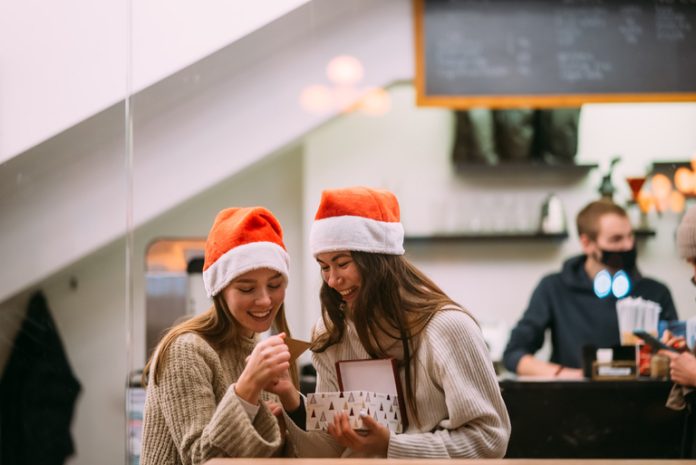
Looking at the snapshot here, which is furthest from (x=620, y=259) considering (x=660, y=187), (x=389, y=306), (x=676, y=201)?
(x=389, y=306)

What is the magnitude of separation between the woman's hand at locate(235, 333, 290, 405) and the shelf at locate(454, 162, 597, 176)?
2.58 m

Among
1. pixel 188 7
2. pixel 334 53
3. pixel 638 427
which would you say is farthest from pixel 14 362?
pixel 638 427

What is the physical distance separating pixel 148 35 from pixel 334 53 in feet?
2.36

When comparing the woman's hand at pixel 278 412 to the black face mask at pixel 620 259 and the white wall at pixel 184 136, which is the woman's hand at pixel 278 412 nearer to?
the white wall at pixel 184 136

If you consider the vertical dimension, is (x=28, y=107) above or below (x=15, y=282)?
above

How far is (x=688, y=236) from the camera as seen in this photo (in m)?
2.51

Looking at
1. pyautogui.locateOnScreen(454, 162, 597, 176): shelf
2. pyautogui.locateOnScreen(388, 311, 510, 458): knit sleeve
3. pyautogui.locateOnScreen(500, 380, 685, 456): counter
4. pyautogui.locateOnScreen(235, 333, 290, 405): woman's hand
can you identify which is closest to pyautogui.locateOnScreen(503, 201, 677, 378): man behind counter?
pyautogui.locateOnScreen(500, 380, 685, 456): counter

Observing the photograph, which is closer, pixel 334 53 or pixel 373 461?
pixel 373 461

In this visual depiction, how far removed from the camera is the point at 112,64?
2.92 m

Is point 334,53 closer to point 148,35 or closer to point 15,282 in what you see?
point 148,35

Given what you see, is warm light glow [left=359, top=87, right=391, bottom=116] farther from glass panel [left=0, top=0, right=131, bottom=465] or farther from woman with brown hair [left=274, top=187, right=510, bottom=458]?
woman with brown hair [left=274, top=187, right=510, bottom=458]

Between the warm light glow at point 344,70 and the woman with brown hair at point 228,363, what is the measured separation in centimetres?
137

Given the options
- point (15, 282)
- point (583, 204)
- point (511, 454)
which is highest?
point (583, 204)

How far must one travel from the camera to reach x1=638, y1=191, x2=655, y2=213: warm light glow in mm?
3609
